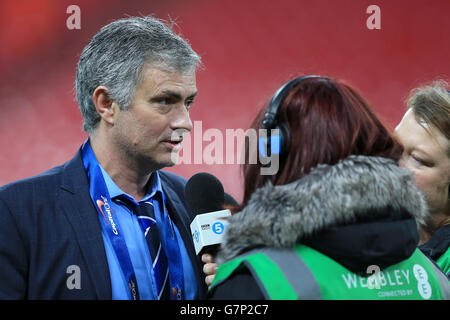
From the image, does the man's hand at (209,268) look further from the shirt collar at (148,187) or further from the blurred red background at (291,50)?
the blurred red background at (291,50)

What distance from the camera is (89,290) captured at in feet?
3.58

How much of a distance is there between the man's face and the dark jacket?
0.53 metres

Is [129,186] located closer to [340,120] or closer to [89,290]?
[89,290]

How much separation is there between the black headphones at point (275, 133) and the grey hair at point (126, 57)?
1.66ft

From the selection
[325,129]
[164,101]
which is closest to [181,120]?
[164,101]

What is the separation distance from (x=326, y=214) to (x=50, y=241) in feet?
2.15

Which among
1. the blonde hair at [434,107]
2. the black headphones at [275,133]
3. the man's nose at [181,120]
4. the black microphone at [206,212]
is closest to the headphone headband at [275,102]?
the black headphones at [275,133]

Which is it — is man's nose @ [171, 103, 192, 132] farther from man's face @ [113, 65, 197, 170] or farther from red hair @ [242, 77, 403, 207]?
red hair @ [242, 77, 403, 207]

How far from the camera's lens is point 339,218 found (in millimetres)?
760

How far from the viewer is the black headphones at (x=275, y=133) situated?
83 cm

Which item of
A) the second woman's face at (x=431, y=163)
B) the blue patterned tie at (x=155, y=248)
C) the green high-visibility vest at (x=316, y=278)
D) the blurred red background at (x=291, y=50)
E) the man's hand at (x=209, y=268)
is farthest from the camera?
the blurred red background at (x=291, y=50)

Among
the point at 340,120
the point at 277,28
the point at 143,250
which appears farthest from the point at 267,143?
the point at 277,28

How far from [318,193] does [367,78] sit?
2.72 meters

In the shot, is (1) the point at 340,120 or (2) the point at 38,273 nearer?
(1) the point at 340,120
